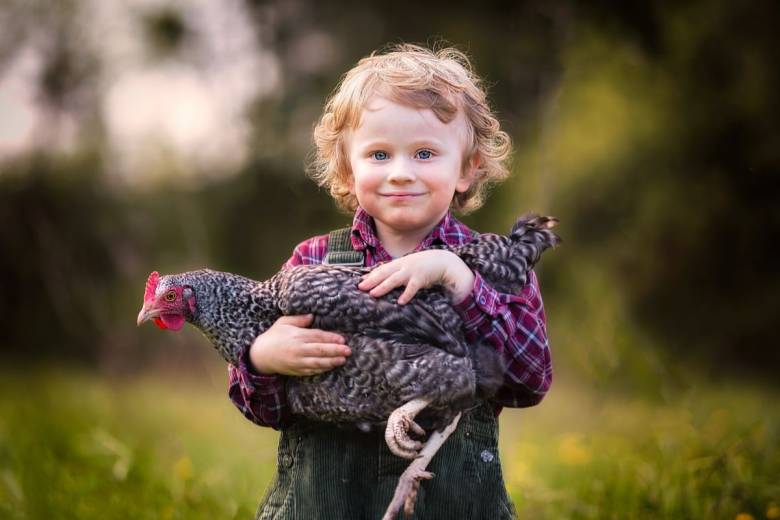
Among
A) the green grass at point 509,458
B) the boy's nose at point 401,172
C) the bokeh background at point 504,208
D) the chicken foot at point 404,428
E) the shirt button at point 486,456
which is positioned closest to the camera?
the chicken foot at point 404,428

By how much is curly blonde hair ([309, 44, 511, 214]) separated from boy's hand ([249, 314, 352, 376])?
22.6 inches

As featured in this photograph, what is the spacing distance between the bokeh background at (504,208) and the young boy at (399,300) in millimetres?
2112

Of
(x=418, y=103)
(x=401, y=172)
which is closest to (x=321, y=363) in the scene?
(x=401, y=172)

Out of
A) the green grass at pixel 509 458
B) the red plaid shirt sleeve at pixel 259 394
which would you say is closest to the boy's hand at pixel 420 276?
the red plaid shirt sleeve at pixel 259 394

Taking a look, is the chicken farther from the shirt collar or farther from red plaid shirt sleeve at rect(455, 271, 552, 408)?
the shirt collar

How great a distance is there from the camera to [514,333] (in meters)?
2.05

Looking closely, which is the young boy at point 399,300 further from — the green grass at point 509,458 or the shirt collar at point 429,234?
the green grass at point 509,458

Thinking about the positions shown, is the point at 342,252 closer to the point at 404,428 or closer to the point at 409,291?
the point at 409,291

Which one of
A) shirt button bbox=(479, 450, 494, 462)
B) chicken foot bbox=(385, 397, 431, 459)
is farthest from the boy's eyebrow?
shirt button bbox=(479, 450, 494, 462)

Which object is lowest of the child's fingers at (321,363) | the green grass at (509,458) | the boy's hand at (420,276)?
the green grass at (509,458)

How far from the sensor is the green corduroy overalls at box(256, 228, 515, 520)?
82.7 inches

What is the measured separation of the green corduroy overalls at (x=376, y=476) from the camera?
2.10 meters

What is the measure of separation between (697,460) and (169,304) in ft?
7.71

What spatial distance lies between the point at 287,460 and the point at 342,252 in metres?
0.60
